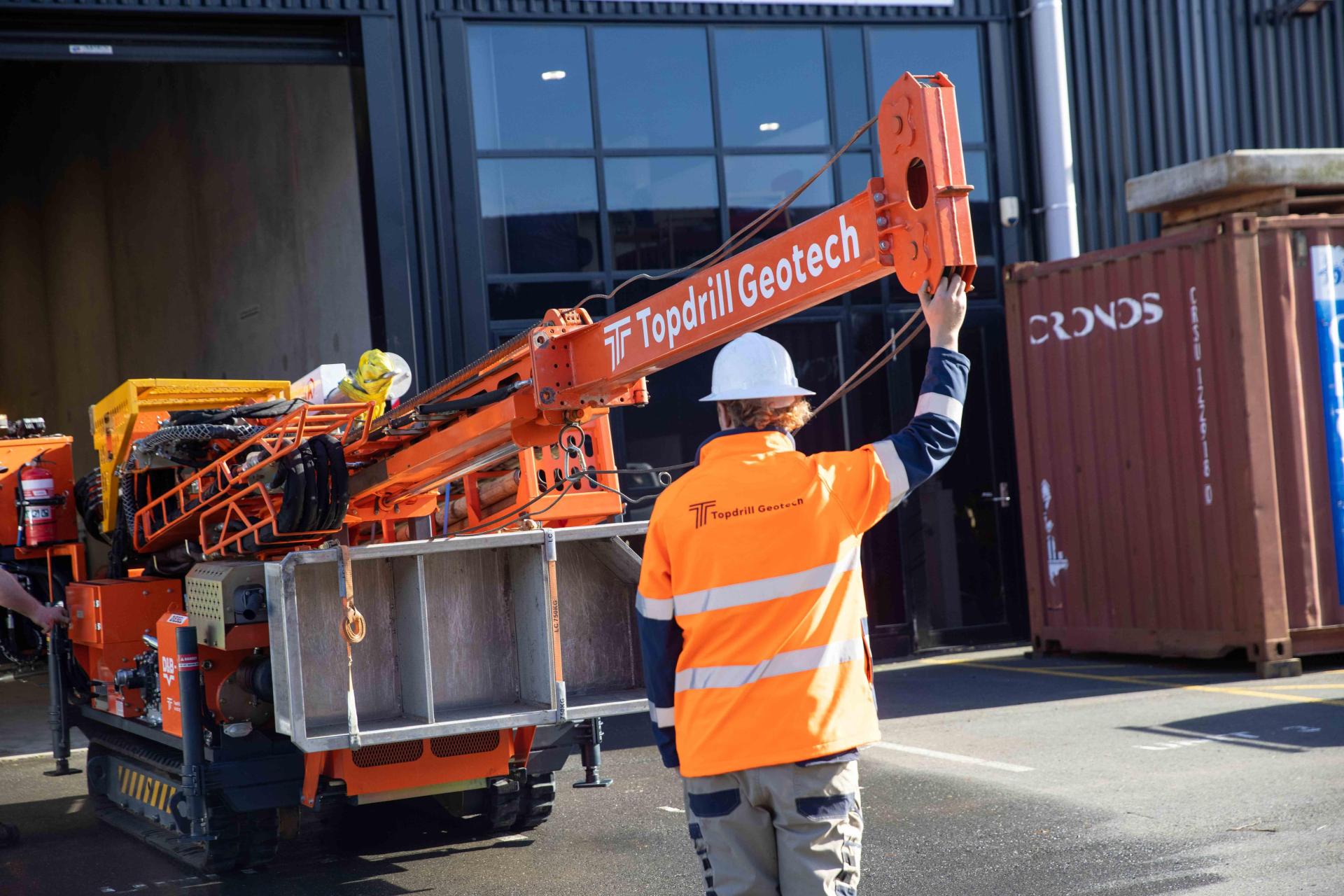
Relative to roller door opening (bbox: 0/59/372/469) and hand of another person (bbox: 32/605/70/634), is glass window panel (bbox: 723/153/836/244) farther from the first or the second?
hand of another person (bbox: 32/605/70/634)

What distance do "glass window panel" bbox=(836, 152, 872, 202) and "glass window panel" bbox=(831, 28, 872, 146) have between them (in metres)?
0.14

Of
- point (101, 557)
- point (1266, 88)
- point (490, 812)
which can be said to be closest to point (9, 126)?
point (101, 557)

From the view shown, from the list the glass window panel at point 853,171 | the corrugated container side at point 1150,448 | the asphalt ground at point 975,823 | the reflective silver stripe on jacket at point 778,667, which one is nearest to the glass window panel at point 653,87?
the glass window panel at point 853,171

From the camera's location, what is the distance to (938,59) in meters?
13.0

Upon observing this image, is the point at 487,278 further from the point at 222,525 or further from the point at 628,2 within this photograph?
the point at 222,525

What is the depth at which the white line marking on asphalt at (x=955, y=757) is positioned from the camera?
7.88 m

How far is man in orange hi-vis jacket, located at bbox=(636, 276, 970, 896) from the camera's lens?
365cm

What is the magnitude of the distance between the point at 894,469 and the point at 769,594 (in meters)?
0.49

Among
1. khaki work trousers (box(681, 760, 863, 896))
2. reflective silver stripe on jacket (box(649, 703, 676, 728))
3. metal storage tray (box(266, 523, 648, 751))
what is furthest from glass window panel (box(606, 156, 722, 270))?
khaki work trousers (box(681, 760, 863, 896))

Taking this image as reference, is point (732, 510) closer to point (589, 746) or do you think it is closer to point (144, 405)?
point (589, 746)

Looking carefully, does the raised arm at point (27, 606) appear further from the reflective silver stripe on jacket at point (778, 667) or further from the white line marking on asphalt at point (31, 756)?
the reflective silver stripe on jacket at point (778, 667)

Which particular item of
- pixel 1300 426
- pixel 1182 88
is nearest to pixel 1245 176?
pixel 1300 426

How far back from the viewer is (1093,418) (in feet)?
38.4

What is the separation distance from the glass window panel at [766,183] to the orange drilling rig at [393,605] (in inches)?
236
